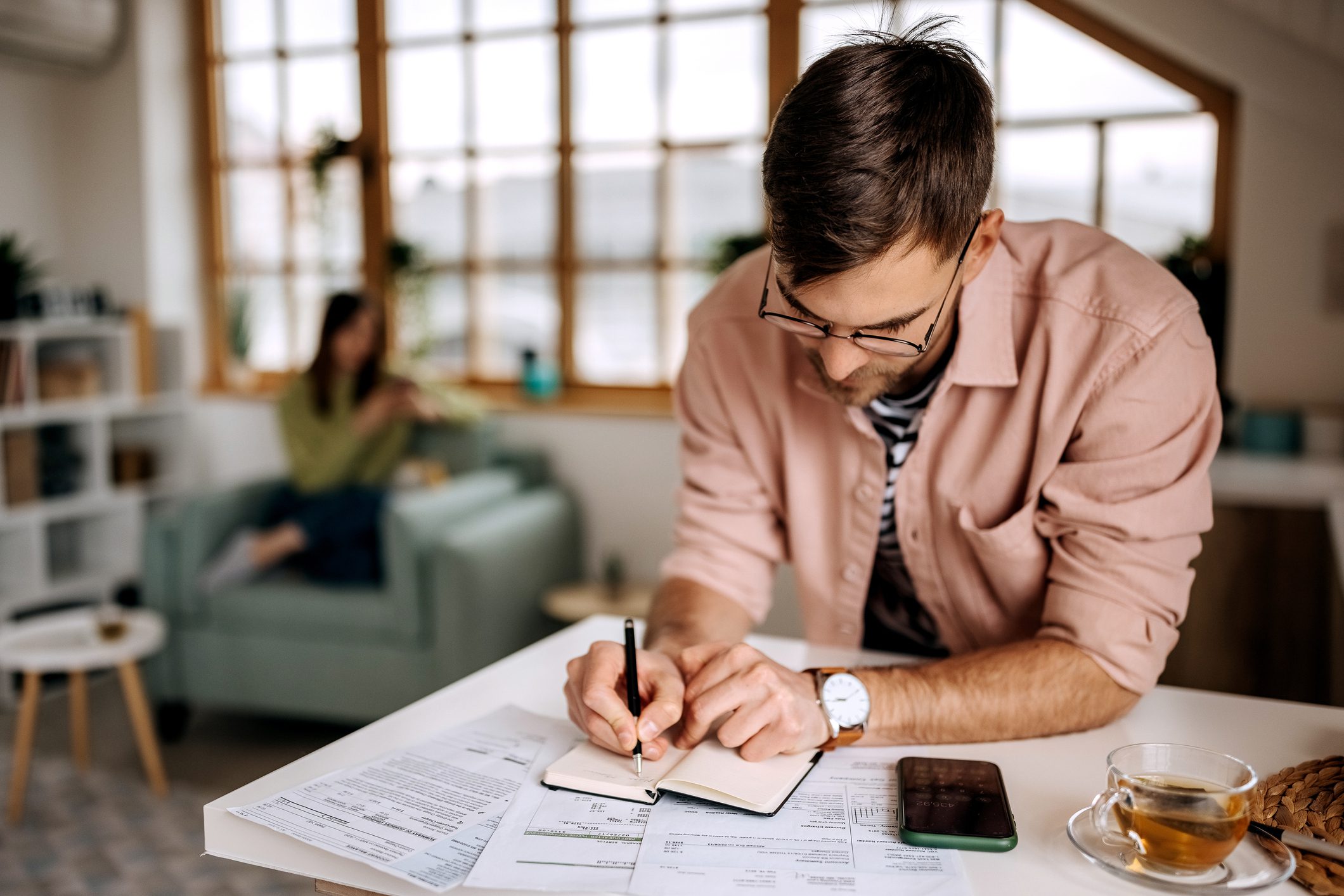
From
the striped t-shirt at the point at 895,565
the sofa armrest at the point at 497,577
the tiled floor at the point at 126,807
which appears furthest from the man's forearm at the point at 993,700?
the sofa armrest at the point at 497,577

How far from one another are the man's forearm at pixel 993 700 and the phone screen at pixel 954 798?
7 cm

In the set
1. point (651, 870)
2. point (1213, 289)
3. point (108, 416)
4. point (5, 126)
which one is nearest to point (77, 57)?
point (5, 126)

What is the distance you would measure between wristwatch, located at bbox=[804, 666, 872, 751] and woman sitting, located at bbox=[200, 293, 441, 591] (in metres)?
2.67

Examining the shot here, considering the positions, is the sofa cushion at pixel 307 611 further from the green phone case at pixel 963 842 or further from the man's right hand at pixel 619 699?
the green phone case at pixel 963 842

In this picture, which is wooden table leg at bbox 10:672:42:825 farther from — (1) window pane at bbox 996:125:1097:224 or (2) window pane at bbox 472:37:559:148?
(1) window pane at bbox 996:125:1097:224

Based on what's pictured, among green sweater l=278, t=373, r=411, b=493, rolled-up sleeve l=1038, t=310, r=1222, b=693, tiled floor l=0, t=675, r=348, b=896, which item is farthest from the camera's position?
green sweater l=278, t=373, r=411, b=493

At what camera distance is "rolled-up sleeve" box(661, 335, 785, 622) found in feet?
4.97

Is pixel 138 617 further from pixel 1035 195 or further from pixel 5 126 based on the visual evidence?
pixel 1035 195

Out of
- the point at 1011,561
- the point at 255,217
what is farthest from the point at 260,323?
the point at 1011,561

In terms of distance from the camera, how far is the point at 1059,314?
4.31 ft

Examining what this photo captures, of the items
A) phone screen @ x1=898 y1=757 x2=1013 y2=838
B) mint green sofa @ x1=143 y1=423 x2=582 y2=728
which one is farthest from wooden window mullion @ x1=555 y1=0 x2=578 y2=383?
phone screen @ x1=898 y1=757 x2=1013 y2=838

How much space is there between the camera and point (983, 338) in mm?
1358

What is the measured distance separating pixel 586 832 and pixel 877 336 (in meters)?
0.58

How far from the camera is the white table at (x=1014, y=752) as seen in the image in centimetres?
89
